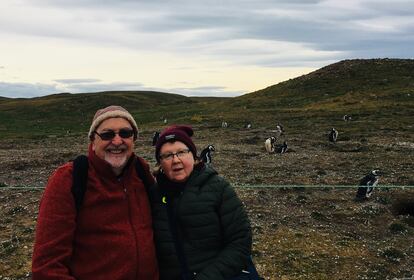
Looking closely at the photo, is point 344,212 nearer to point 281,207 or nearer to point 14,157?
point 281,207

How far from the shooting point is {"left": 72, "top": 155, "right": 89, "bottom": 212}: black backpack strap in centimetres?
421

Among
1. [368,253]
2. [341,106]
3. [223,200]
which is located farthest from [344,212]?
[341,106]

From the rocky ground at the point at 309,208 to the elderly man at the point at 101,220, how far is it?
24.3 feet

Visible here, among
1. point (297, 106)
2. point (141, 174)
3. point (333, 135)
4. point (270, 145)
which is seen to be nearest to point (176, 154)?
point (141, 174)

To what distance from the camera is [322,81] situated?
8219cm

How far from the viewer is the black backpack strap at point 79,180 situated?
13.8ft

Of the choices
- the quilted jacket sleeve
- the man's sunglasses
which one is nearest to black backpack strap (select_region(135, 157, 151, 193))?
the man's sunglasses

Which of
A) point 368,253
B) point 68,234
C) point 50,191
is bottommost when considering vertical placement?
point 368,253

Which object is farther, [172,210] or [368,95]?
[368,95]

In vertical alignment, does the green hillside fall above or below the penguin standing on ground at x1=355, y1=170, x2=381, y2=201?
above

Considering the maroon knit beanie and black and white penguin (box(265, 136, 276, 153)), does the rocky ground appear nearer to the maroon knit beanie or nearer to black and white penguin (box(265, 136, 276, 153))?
black and white penguin (box(265, 136, 276, 153))

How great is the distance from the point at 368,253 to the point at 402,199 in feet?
17.1

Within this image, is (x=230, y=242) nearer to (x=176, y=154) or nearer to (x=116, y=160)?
(x=176, y=154)

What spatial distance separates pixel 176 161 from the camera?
4699mm
